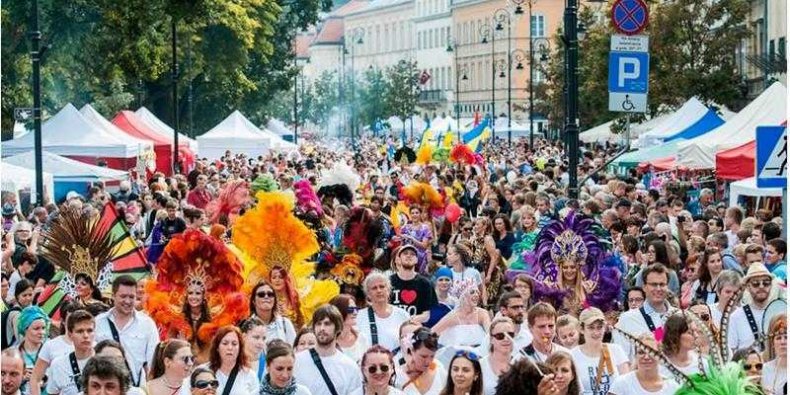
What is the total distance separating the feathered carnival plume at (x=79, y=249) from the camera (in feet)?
53.2

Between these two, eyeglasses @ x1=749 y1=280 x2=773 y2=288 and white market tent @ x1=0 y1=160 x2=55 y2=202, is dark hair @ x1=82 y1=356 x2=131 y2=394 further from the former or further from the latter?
white market tent @ x1=0 y1=160 x2=55 y2=202

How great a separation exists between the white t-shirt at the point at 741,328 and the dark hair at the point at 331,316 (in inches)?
96.0

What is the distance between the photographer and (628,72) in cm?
2156

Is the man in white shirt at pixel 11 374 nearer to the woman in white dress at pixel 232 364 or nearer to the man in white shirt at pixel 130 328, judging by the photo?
the woman in white dress at pixel 232 364

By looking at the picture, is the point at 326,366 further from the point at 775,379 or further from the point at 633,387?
the point at 775,379

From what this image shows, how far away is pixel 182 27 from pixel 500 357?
4268 cm

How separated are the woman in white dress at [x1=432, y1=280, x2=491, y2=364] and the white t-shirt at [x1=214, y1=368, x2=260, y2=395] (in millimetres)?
2324

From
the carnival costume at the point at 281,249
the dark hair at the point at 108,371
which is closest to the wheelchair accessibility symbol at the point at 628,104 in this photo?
the carnival costume at the point at 281,249

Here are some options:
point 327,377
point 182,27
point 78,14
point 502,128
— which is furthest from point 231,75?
point 327,377

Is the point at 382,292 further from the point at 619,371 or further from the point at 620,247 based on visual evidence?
the point at 620,247

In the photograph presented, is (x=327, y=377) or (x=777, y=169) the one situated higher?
(x=777, y=169)

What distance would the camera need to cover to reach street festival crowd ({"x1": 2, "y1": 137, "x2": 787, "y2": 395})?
35.5 ft

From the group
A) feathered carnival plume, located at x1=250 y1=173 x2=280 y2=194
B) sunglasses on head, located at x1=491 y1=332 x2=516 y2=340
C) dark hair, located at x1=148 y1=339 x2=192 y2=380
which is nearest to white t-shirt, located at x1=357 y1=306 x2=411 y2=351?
sunglasses on head, located at x1=491 y1=332 x2=516 y2=340

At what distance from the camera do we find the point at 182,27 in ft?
176
